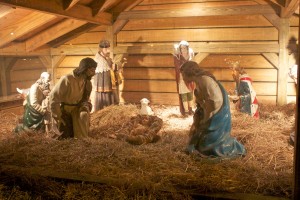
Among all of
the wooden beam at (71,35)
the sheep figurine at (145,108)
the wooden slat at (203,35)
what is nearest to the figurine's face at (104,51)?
the sheep figurine at (145,108)

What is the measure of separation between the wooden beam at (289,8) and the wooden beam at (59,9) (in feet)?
12.7

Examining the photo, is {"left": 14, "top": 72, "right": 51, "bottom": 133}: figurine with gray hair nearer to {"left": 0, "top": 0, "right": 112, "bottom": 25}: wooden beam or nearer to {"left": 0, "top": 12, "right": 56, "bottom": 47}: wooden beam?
{"left": 0, "top": 0, "right": 112, "bottom": 25}: wooden beam

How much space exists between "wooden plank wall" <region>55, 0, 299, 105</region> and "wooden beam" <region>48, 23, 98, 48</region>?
0.35 ft

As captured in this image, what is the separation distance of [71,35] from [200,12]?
3.42 metres

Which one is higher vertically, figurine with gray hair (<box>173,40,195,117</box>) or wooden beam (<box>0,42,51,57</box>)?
wooden beam (<box>0,42,51,57</box>)

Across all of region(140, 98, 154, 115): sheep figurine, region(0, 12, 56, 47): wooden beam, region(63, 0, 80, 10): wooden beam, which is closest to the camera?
region(63, 0, 80, 10): wooden beam

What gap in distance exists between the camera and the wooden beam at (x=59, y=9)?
15.7 ft

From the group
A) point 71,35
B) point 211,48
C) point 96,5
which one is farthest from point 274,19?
point 71,35

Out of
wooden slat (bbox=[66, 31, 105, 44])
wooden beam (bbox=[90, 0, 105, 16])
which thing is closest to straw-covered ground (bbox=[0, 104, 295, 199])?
wooden beam (bbox=[90, 0, 105, 16])

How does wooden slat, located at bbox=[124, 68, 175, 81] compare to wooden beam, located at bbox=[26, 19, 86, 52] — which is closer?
wooden beam, located at bbox=[26, 19, 86, 52]

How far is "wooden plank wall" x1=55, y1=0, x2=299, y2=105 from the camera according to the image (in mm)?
7254

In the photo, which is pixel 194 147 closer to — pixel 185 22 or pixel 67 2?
pixel 67 2

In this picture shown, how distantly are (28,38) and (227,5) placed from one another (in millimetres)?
4607

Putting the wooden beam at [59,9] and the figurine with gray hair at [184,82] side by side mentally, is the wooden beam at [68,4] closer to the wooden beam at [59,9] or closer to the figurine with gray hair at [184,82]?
the wooden beam at [59,9]
